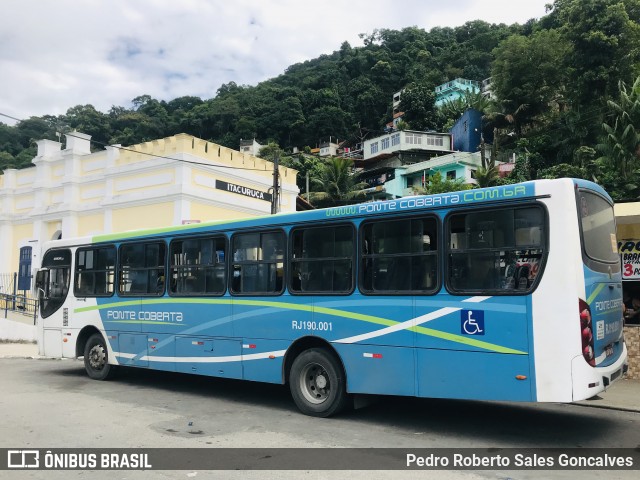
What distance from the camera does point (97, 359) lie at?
1090 centimetres

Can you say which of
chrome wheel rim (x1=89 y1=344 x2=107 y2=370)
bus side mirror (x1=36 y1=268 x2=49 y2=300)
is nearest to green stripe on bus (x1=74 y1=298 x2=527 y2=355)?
chrome wheel rim (x1=89 y1=344 x2=107 y2=370)

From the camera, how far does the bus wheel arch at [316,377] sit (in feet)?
23.8

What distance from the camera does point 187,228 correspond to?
9.32 metres

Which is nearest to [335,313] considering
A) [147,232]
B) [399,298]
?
[399,298]

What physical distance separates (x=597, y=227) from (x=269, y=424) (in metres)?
4.81

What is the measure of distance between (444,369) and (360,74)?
9117cm

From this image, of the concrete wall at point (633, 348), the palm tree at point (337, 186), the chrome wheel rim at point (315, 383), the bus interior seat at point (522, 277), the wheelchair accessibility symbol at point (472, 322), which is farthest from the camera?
the palm tree at point (337, 186)

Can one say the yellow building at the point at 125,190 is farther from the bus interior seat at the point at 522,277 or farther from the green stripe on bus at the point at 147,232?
the bus interior seat at the point at 522,277

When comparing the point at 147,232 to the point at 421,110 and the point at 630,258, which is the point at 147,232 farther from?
the point at 421,110

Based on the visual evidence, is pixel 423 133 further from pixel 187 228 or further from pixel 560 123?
pixel 187 228

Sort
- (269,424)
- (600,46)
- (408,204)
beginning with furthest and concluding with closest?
(600,46) → (269,424) → (408,204)

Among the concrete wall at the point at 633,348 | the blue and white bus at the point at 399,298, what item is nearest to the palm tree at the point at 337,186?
the concrete wall at the point at 633,348

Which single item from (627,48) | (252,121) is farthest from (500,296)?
(252,121)

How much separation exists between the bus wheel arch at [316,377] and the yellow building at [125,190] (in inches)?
575
